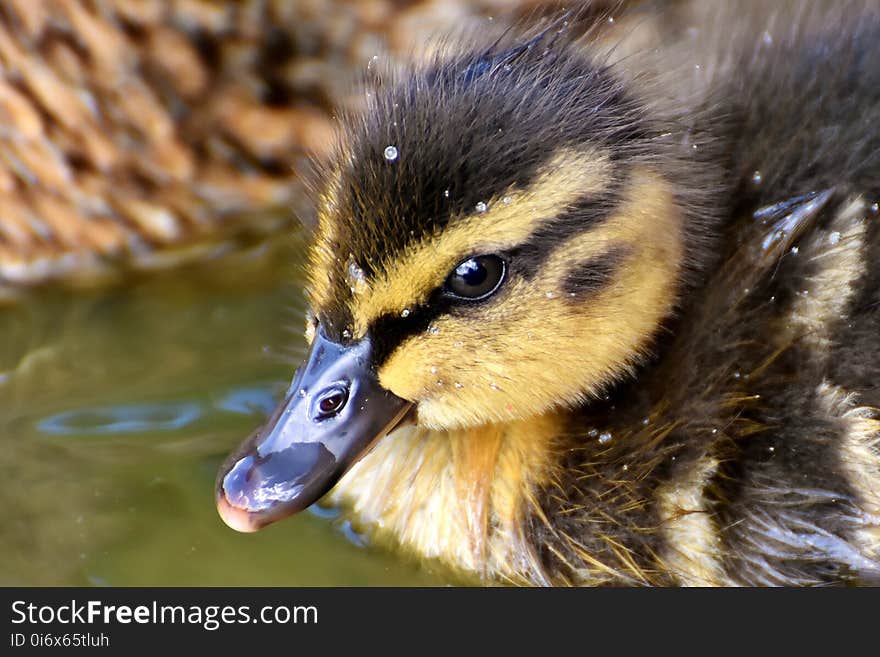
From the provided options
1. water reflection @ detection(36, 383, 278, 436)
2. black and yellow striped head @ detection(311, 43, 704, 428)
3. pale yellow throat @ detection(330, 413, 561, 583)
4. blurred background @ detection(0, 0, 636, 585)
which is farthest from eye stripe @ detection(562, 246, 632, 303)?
water reflection @ detection(36, 383, 278, 436)

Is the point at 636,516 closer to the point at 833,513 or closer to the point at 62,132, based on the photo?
the point at 833,513

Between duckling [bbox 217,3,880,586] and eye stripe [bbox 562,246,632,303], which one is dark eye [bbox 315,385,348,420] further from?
eye stripe [bbox 562,246,632,303]

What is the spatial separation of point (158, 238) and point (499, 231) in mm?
866

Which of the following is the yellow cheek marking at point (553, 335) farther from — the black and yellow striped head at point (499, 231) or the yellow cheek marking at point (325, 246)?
the yellow cheek marking at point (325, 246)

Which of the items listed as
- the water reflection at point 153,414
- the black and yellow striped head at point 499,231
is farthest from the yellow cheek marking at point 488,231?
the water reflection at point 153,414

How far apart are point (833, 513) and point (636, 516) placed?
Result: 0.72ft

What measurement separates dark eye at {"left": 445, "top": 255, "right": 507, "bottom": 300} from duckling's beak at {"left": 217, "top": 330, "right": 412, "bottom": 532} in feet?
0.37

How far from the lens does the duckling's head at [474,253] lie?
4.59 feet

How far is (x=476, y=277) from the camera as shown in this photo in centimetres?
143

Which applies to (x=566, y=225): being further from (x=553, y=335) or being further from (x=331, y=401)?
(x=331, y=401)

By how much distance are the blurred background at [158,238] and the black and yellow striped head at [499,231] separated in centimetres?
29

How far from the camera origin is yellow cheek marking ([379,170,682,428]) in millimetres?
1455

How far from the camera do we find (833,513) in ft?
5.00

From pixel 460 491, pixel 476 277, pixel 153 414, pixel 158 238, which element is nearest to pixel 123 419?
pixel 153 414
